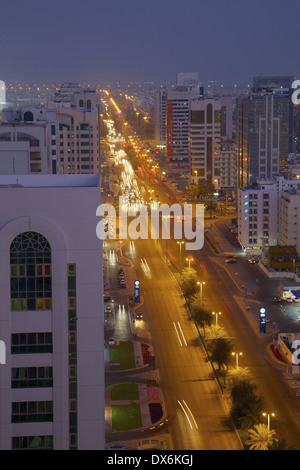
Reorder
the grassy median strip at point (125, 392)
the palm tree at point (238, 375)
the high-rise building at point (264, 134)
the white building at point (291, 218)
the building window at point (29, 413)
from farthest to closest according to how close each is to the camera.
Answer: the high-rise building at point (264, 134) → the white building at point (291, 218) → the grassy median strip at point (125, 392) → the palm tree at point (238, 375) → the building window at point (29, 413)

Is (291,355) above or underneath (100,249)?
underneath

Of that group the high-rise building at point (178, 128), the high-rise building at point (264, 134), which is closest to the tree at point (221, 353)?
the high-rise building at point (264, 134)

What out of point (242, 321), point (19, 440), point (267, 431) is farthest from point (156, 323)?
point (19, 440)

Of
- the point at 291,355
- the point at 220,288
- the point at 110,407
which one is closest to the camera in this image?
the point at 110,407

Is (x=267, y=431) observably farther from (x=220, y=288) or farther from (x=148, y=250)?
(x=148, y=250)

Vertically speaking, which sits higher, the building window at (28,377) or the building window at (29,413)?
the building window at (28,377)

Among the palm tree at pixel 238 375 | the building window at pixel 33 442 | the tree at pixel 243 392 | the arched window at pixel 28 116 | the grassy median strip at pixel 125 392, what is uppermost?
the arched window at pixel 28 116

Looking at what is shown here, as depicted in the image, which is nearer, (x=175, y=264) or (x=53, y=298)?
(x=53, y=298)

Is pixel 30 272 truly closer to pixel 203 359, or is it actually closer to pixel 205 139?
pixel 203 359

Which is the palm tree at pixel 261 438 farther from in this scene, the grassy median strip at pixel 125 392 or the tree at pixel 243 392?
the grassy median strip at pixel 125 392
